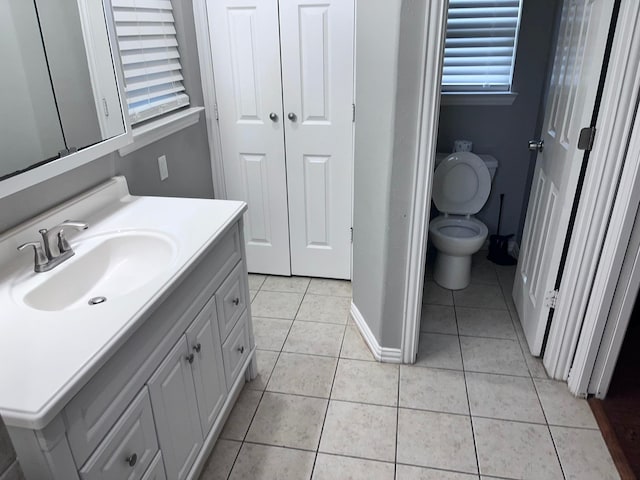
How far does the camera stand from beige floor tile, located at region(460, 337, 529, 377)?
2.22 metres

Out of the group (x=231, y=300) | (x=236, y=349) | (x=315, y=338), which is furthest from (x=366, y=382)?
(x=231, y=300)

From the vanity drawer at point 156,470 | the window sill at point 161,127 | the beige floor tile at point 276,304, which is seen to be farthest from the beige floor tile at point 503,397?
the window sill at point 161,127

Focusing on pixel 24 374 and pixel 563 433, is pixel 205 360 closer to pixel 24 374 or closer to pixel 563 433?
pixel 24 374

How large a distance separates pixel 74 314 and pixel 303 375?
1.24 m

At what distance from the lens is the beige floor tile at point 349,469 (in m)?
1.71

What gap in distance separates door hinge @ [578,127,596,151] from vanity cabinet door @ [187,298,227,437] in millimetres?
1462

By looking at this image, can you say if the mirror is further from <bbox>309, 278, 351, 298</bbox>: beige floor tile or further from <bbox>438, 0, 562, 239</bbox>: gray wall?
<bbox>438, 0, 562, 239</bbox>: gray wall

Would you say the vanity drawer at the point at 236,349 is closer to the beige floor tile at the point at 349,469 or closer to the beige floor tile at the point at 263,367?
the beige floor tile at the point at 263,367

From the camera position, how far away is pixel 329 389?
212 centimetres

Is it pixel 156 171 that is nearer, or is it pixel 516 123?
pixel 156 171

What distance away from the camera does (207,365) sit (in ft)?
5.40

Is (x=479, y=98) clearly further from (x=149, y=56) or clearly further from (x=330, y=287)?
(x=149, y=56)

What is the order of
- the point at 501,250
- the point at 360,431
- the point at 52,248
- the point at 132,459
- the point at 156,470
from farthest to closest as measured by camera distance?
the point at 501,250 → the point at 360,431 → the point at 52,248 → the point at 156,470 → the point at 132,459

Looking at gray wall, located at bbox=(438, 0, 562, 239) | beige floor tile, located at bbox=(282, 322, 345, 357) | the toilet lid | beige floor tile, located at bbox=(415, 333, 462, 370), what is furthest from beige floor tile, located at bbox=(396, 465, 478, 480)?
gray wall, located at bbox=(438, 0, 562, 239)
